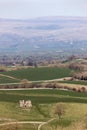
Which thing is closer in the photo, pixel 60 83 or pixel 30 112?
pixel 30 112

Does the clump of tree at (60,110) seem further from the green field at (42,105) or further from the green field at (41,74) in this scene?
the green field at (41,74)

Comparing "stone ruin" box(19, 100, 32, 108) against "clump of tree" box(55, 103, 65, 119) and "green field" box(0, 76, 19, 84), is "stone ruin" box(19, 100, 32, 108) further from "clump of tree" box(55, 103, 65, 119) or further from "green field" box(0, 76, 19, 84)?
"green field" box(0, 76, 19, 84)

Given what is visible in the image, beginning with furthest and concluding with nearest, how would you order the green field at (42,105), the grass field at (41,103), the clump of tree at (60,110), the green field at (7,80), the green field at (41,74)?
the green field at (41,74)
the green field at (7,80)
the clump of tree at (60,110)
the grass field at (41,103)
the green field at (42,105)

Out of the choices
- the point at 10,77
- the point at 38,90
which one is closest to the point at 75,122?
the point at 38,90

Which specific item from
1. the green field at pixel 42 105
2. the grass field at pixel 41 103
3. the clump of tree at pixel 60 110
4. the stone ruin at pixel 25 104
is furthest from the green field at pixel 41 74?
the clump of tree at pixel 60 110

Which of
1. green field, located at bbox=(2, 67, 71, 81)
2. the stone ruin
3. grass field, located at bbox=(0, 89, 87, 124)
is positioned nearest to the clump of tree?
grass field, located at bbox=(0, 89, 87, 124)

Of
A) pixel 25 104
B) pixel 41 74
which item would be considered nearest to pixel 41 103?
pixel 25 104

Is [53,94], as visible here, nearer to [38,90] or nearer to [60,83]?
[38,90]

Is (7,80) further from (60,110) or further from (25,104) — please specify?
(60,110)

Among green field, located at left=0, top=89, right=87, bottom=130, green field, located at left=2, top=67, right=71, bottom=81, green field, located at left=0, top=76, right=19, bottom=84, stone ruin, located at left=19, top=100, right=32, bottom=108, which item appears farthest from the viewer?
green field, located at left=2, top=67, right=71, bottom=81
